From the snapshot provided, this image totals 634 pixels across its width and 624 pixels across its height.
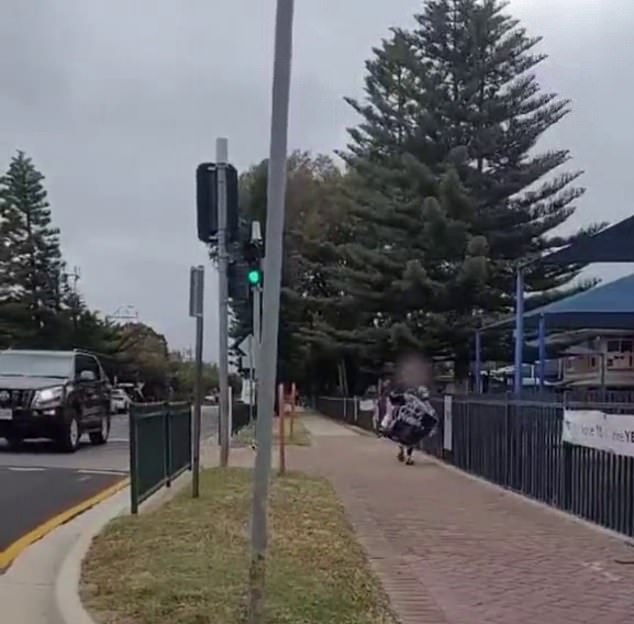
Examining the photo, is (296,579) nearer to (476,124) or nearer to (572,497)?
(572,497)

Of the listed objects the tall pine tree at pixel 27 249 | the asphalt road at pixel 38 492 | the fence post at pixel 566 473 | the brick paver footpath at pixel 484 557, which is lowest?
the asphalt road at pixel 38 492

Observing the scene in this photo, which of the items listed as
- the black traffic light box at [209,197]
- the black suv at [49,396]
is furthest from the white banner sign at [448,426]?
the black traffic light box at [209,197]

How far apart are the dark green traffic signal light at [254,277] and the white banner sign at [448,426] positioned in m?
5.69

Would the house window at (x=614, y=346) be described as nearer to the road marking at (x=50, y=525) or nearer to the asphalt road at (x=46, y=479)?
the asphalt road at (x=46, y=479)

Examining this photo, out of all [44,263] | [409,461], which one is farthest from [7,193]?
[409,461]

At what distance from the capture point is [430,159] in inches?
1580

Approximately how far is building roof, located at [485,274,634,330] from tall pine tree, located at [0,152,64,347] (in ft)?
168

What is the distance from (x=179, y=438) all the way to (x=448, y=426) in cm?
608

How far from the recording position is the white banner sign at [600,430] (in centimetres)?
1020

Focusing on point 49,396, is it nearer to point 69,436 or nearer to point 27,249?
point 69,436

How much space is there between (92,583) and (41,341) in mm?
68133

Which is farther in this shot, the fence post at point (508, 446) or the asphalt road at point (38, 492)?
the fence post at point (508, 446)

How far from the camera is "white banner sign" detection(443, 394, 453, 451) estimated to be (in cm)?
1914

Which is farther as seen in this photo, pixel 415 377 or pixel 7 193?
pixel 7 193
